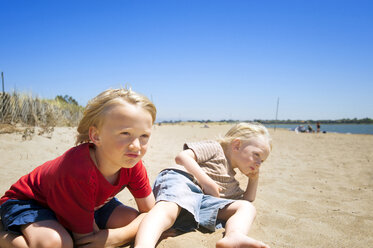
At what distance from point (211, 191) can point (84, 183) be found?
1.22 m

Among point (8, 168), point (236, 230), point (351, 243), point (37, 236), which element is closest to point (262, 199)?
point (351, 243)

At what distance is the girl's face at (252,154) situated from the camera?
247cm

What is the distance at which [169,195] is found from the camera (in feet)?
6.48

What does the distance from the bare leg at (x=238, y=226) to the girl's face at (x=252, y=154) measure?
19.7 inches

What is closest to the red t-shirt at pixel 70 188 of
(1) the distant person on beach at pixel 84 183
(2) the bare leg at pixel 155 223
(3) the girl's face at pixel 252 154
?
(1) the distant person on beach at pixel 84 183

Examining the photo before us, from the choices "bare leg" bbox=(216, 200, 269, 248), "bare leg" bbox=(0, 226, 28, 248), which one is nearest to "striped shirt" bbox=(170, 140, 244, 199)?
"bare leg" bbox=(216, 200, 269, 248)

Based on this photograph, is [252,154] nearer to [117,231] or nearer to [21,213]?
[117,231]

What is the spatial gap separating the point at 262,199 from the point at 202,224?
1259mm

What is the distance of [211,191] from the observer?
227 cm

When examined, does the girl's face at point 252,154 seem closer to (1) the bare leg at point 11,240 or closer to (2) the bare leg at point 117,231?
(2) the bare leg at point 117,231

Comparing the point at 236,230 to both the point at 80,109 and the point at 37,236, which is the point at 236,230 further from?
the point at 80,109

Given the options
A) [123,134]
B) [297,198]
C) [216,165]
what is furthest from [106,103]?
[297,198]

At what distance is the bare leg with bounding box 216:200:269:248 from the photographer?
1.54 m

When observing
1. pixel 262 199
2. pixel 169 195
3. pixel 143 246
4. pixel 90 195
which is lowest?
pixel 262 199
